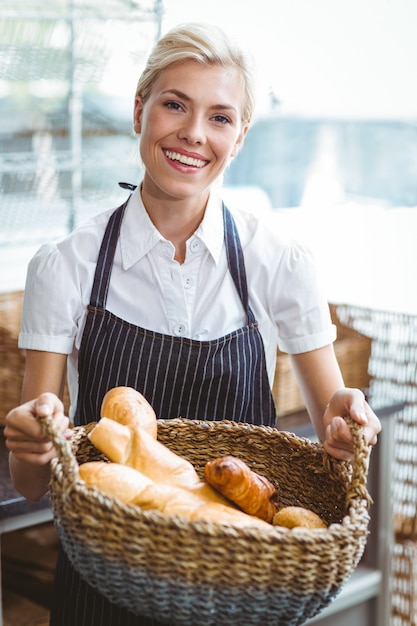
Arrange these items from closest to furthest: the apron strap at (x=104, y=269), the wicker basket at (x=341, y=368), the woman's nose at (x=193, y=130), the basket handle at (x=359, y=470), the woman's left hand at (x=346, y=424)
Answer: the basket handle at (x=359, y=470) < the woman's left hand at (x=346, y=424) < the woman's nose at (x=193, y=130) < the apron strap at (x=104, y=269) < the wicker basket at (x=341, y=368)

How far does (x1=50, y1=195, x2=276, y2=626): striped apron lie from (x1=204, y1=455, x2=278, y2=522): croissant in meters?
0.36

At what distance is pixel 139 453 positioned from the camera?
101cm

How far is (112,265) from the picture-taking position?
4.55 ft

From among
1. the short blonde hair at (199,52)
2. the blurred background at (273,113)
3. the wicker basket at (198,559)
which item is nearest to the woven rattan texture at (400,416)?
the blurred background at (273,113)

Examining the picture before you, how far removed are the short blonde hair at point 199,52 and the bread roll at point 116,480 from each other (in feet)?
2.12

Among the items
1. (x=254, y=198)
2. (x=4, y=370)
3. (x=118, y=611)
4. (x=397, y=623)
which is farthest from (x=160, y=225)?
(x=254, y=198)

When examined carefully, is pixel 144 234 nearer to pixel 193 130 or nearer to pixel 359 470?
pixel 193 130

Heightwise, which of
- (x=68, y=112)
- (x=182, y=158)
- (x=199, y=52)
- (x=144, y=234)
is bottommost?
(x=144, y=234)

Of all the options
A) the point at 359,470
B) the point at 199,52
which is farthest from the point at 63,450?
the point at 199,52

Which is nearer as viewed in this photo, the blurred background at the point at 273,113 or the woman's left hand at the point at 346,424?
the woman's left hand at the point at 346,424

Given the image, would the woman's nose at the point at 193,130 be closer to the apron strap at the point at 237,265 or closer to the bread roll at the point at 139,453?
the apron strap at the point at 237,265

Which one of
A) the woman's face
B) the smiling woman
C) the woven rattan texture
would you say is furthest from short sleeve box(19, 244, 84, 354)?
the woven rattan texture

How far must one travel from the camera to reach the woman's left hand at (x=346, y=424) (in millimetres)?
1079

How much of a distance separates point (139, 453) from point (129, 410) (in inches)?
3.0
